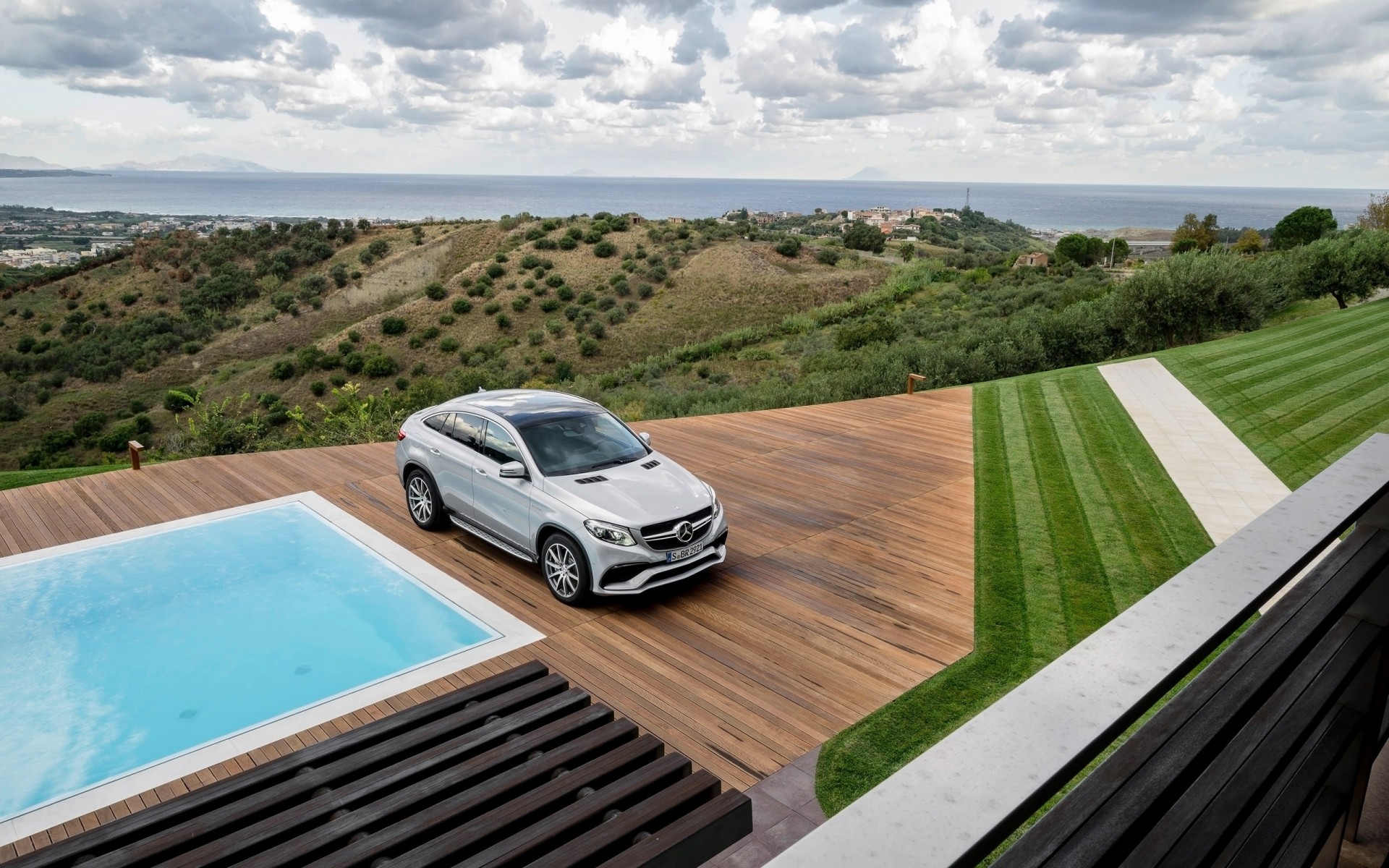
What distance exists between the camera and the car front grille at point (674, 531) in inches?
270

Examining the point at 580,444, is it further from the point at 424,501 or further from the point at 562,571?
the point at 424,501

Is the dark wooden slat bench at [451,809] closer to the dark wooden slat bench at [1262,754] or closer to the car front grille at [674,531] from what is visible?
the dark wooden slat bench at [1262,754]

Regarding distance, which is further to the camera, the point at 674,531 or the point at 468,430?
the point at 468,430

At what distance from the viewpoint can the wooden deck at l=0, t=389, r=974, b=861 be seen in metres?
5.55

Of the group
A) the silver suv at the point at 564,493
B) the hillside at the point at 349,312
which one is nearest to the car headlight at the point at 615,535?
the silver suv at the point at 564,493

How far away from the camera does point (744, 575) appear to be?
764 cm

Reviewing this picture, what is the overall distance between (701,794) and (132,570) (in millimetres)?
7286

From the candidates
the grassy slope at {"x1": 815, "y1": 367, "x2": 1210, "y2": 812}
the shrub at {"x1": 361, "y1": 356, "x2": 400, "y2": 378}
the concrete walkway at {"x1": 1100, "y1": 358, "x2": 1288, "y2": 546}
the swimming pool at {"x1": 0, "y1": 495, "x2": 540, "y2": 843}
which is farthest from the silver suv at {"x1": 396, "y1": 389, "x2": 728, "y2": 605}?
the shrub at {"x1": 361, "y1": 356, "x2": 400, "y2": 378}

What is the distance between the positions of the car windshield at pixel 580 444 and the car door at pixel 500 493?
21 cm


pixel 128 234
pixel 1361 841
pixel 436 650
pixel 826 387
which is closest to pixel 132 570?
pixel 436 650

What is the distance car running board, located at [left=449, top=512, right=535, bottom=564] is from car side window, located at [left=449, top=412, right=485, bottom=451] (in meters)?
0.82

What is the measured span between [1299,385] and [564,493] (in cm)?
1367

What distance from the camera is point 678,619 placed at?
687 cm

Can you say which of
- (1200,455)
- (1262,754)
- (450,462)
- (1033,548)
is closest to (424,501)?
(450,462)
